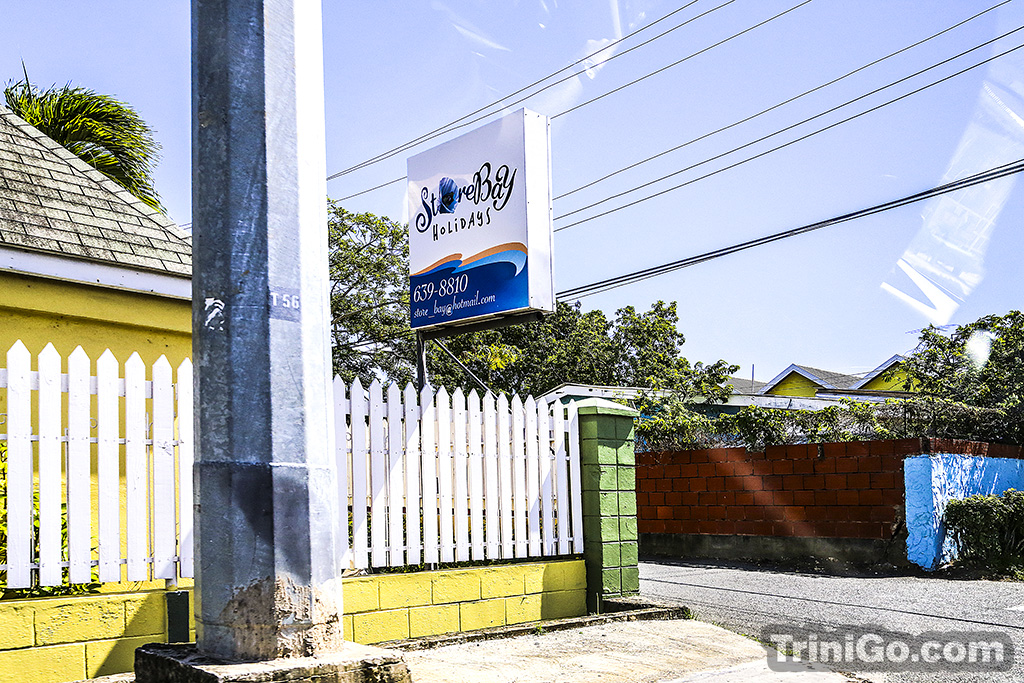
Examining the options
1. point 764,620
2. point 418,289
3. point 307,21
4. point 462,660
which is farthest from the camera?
point 418,289

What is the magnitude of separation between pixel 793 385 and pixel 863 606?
3113 cm

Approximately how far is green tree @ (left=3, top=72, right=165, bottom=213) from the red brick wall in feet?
33.9

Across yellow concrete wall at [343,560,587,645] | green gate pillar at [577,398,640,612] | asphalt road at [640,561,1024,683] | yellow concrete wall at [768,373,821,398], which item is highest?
yellow concrete wall at [768,373,821,398]

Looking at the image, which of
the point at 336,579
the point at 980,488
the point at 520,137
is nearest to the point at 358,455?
the point at 336,579

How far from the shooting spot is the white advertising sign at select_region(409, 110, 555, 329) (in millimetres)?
9555

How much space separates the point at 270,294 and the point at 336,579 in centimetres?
78

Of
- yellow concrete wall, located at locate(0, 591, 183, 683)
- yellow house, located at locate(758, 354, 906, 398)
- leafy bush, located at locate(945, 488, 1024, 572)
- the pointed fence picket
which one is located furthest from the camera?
Result: yellow house, located at locate(758, 354, 906, 398)

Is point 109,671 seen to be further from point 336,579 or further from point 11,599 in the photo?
point 336,579

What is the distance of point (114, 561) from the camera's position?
213 inches

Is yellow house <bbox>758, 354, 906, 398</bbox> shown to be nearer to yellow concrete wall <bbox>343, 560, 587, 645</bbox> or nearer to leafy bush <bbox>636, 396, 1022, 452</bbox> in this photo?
leafy bush <bbox>636, 396, 1022, 452</bbox>

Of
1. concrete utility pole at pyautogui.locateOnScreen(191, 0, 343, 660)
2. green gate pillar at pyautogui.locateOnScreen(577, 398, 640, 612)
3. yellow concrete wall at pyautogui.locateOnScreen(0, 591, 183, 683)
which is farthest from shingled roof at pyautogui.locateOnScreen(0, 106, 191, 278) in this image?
concrete utility pole at pyautogui.locateOnScreen(191, 0, 343, 660)

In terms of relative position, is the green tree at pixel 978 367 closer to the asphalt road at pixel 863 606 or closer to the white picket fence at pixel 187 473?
the asphalt road at pixel 863 606

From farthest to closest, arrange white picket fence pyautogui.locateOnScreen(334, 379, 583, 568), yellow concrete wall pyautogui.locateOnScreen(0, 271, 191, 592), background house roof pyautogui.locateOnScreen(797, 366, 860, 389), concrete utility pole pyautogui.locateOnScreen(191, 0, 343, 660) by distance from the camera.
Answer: background house roof pyautogui.locateOnScreen(797, 366, 860, 389)
yellow concrete wall pyautogui.locateOnScreen(0, 271, 191, 592)
white picket fence pyautogui.locateOnScreen(334, 379, 583, 568)
concrete utility pole pyautogui.locateOnScreen(191, 0, 343, 660)

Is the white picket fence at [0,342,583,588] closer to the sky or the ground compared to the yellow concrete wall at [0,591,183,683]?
closer to the sky
